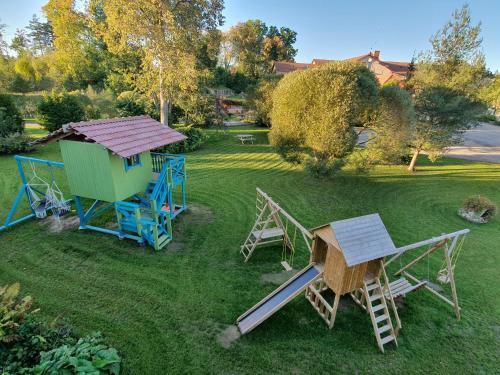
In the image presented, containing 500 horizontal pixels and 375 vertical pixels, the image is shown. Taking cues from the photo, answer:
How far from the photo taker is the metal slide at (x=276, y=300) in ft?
20.7

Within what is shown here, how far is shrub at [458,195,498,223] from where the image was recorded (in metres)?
12.9

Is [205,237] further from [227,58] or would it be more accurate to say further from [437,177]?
[227,58]

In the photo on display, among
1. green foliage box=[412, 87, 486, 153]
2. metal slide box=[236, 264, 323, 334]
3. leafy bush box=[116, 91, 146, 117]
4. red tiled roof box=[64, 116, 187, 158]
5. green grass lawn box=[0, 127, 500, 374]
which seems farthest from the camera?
leafy bush box=[116, 91, 146, 117]

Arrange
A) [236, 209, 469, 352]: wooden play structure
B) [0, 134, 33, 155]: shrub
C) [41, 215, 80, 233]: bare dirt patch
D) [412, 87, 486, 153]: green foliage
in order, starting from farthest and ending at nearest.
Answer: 1. [0, 134, 33, 155]: shrub
2. [412, 87, 486, 153]: green foliage
3. [41, 215, 80, 233]: bare dirt patch
4. [236, 209, 469, 352]: wooden play structure

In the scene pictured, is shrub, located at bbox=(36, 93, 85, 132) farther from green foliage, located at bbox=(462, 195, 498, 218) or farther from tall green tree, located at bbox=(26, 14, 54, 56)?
tall green tree, located at bbox=(26, 14, 54, 56)

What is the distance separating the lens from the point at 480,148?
28.8m

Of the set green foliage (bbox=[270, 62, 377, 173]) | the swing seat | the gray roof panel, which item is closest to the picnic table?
green foliage (bbox=[270, 62, 377, 173])

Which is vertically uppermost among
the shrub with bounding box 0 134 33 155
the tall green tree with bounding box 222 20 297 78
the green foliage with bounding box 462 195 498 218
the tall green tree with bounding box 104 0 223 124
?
the tall green tree with bounding box 222 20 297 78

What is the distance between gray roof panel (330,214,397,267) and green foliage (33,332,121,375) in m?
5.25

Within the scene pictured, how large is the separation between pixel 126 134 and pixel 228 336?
7.54 metres

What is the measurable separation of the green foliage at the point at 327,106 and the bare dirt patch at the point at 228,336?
10983 mm

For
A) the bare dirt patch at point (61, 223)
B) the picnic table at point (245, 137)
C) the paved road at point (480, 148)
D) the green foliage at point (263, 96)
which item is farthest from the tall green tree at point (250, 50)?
the bare dirt patch at point (61, 223)

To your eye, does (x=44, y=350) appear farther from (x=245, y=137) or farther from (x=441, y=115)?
(x=245, y=137)

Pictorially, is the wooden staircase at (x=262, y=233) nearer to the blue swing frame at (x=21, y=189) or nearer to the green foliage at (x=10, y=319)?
the green foliage at (x=10, y=319)
